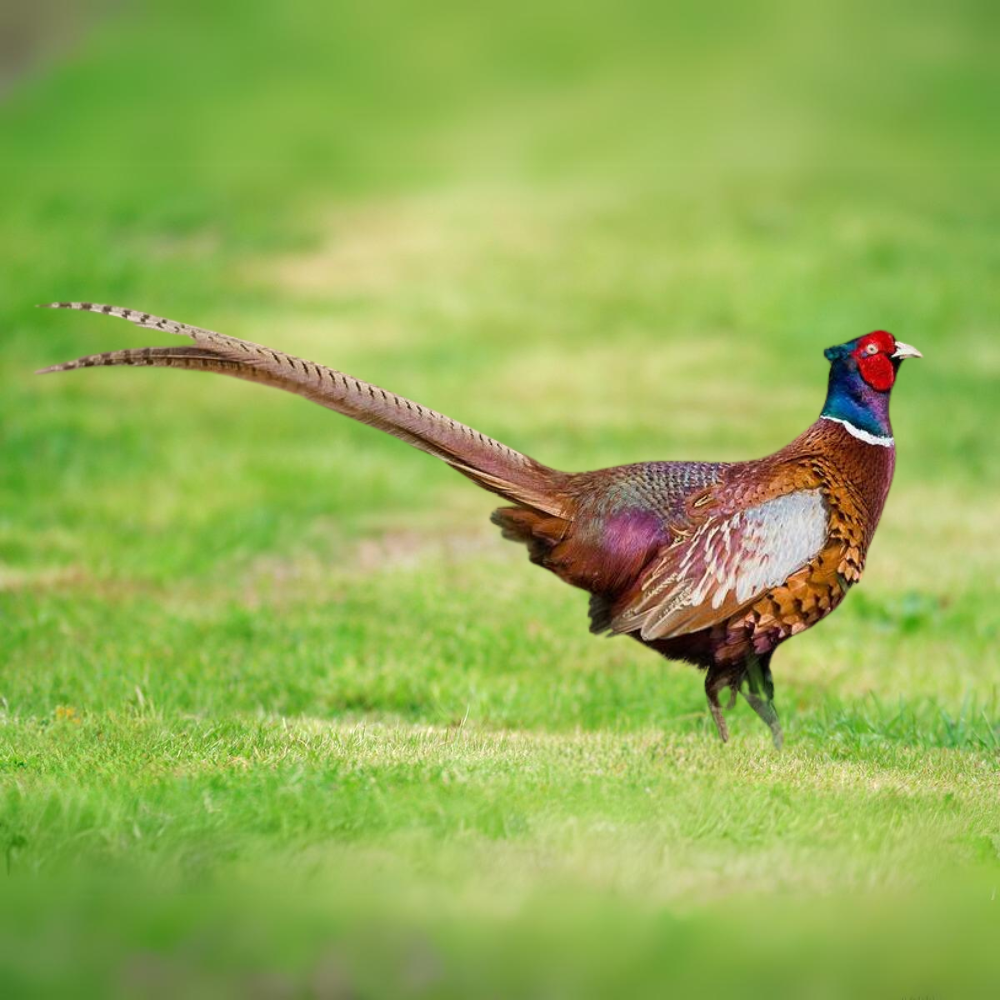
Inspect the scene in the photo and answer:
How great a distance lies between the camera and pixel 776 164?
26.9 metres

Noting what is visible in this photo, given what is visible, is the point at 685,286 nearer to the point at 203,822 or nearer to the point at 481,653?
the point at 481,653

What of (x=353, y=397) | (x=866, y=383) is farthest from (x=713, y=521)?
(x=353, y=397)

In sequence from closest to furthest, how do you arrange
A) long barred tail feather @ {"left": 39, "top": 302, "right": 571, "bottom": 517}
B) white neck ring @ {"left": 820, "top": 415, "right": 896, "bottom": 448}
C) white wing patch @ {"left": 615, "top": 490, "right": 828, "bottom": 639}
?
long barred tail feather @ {"left": 39, "top": 302, "right": 571, "bottom": 517}
white wing patch @ {"left": 615, "top": 490, "right": 828, "bottom": 639}
white neck ring @ {"left": 820, "top": 415, "right": 896, "bottom": 448}

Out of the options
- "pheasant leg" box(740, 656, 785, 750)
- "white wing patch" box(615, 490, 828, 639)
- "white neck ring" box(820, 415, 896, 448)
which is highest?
"white neck ring" box(820, 415, 896, 448)

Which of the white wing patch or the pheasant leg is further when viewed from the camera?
the pheasant leg

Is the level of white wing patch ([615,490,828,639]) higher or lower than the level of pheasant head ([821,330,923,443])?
lower

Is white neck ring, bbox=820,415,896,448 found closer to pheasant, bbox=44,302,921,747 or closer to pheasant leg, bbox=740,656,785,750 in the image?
pheasant, bbox=44,302,921,747

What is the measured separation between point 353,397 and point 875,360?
2395mm

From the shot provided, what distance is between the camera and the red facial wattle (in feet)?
23.4

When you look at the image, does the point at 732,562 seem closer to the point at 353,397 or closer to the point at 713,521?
the point at 713,521

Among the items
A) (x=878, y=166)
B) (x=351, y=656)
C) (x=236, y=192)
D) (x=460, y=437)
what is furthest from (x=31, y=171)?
(x=460, y=437)

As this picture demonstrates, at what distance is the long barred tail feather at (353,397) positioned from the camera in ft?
20.9

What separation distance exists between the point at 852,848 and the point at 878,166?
22779 mm

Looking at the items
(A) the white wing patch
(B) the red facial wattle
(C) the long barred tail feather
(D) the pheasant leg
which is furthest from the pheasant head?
(C) the long barred tail feather
